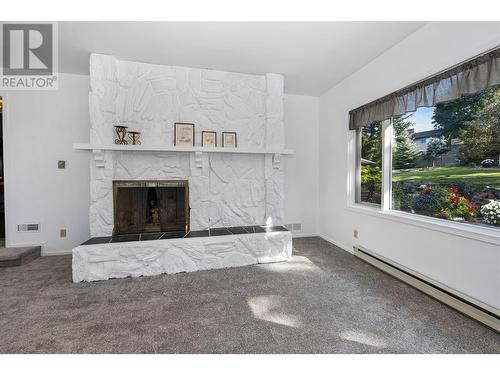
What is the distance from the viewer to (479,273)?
5.79 ft

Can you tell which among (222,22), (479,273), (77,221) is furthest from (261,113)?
(77,221)

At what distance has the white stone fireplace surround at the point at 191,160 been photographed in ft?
8.81

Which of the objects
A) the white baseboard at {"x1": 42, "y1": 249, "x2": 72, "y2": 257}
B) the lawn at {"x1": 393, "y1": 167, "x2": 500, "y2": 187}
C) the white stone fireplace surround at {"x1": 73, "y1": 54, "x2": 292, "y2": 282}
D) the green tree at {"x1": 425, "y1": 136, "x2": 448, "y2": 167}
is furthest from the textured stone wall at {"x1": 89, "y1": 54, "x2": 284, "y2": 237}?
the green tree at {"x1": 425, "y1": 136, "x2": 448, "y2": 167}

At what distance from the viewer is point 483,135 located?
1.87 meters

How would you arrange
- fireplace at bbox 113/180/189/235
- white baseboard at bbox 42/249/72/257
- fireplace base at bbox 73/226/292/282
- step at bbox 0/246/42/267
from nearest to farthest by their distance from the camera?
fireplace base at bbox 73/226/292/282 → step at bbox 0/246/42/267 → fireplace at bbox 113/180/189/235 → white baseboard at bbox 42/249/72/257

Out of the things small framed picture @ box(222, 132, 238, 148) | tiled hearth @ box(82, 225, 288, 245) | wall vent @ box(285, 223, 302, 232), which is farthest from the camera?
wall vent @ box(285, 223, 302, 232)

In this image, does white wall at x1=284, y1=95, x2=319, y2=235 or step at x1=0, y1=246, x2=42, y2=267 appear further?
white wall at x1=284, y1=95, x2=319, y2=235

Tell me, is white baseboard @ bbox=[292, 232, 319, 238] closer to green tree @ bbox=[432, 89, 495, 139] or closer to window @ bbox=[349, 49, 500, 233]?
window @ bbox=[349, 49, 500, 233]

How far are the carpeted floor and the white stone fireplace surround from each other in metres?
0.27

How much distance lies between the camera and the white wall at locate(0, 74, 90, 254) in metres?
3.12

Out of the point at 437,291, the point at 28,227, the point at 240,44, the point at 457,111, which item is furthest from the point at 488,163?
the point at 28,227

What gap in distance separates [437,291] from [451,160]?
1254 mm

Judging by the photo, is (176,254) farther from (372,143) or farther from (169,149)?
(372,143)
